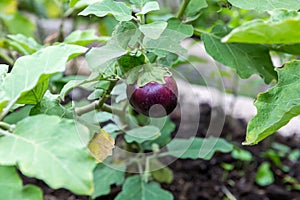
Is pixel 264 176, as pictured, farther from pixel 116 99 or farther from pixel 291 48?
pixel 116 99

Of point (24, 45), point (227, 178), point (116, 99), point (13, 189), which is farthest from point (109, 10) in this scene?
point (227, 178)

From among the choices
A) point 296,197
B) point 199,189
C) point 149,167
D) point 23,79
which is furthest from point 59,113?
point 296,197

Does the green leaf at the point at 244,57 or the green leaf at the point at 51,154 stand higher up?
the green leaf at the point at 51,154

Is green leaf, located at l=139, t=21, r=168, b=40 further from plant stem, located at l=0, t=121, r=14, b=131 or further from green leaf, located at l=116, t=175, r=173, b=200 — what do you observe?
green leaf, located at l=116, t=175, r=173, b=200

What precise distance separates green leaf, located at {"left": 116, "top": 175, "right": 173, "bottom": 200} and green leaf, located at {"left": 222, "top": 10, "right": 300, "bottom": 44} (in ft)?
1.62

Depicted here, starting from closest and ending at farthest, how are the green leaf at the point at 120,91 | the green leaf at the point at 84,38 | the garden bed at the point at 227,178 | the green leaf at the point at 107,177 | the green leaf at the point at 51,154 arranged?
the green leaf at the point at 51,154 → the green leaf at the point at 120,91 → the green leaf at the point at 84,38 → the green leaf at the point at 107,177 → the garden bed at the point at 227,178

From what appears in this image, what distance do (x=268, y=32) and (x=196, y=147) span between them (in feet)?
1.74

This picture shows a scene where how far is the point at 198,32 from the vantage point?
0.83 metres

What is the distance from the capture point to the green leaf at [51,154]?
1.25ft

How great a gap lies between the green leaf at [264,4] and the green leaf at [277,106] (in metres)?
0.09

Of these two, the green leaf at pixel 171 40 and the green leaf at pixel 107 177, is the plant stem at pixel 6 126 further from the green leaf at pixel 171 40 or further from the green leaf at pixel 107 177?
the green leaf at pixel 107 177

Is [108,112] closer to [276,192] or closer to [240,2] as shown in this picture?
[240,2]

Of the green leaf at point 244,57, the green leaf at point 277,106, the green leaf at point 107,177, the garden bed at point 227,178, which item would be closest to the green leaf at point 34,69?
the green leaf at point 277,106

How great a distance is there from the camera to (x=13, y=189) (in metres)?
0.41
